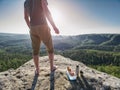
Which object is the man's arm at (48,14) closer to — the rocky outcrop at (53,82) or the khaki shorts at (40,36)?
the khaki shorts at (40,36)

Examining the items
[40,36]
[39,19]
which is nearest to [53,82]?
[40,36]

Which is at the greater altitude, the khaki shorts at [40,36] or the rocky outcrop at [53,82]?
the khaki shorts at [40,36]

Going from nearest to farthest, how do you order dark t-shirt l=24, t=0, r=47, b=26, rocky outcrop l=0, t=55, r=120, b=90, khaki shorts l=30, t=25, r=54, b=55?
rocky outcrop l=0, t=55, r=120, b=90 < dark t-shirt l=24, t=0, r=47, b=26 < khaki shorts l=30, t=25, r=54, b=55

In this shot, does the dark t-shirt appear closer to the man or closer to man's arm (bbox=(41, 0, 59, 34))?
the man

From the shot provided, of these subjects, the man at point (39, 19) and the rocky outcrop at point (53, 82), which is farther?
the man at point (39, 19)

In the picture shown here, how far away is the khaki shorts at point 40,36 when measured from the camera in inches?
324

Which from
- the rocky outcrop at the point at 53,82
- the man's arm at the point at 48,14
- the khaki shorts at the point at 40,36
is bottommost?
the rocky outcrop at the point at 53,82

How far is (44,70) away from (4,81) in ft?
5.77

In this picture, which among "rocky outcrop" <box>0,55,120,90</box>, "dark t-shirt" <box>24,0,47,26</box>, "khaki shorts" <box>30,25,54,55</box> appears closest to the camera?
"rocky outcrop" <box>0,55,120,90</box>

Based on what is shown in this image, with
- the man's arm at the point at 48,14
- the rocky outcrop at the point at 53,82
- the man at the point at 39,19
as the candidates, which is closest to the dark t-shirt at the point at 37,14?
the man at the point at 39,19

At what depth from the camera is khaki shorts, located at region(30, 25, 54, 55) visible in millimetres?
8230

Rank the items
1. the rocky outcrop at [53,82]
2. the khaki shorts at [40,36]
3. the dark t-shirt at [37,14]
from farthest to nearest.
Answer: the khaki shorts at [40,36], the dark t-shirt at [37,14], the rocky outcrop at [53,82]

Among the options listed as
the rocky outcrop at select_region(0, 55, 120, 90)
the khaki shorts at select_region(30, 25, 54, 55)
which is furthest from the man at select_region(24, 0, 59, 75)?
the rocky outcrop at select_region(0, 55, 120, 90)

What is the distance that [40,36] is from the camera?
27.7ft
